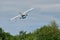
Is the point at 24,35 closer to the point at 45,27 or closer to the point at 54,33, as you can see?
the point at 45,27

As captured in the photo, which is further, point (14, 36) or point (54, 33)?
point (14, 36)

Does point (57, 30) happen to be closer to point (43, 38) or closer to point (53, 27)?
point (53, 27)

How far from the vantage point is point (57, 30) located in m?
113

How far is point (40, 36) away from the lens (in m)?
103

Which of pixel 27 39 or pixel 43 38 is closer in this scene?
pixel 43 38

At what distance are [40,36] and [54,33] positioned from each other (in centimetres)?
690

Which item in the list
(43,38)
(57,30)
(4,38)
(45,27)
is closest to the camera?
(43,38)

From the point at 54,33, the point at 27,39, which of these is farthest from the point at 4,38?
the point at 54,33

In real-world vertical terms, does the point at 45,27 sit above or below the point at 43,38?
above

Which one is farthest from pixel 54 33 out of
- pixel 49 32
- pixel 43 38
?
pixel 43 38

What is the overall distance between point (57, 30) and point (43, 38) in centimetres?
1483

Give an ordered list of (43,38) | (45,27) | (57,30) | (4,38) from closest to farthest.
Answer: (43,38) → (4,38) → (57,30) → (45,27)

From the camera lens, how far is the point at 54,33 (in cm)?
10856

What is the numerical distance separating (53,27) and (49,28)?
8.00 feet
